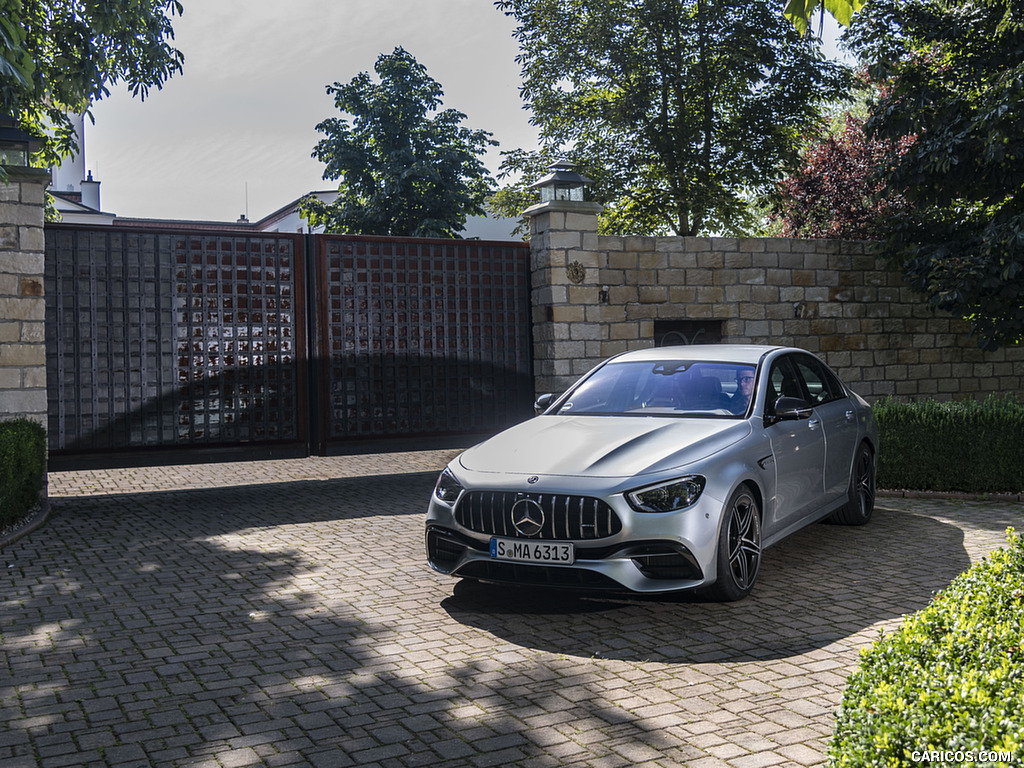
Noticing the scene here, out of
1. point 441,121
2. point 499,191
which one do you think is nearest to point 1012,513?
point 499,191

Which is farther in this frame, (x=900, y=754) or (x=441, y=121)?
(x=441, y=121)

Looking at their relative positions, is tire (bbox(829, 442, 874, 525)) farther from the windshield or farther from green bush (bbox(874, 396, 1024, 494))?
green bush (bbox(874, 396, 1024, 494))

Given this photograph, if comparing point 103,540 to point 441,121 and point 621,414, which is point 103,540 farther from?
point 441,121

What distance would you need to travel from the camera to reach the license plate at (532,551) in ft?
18.1

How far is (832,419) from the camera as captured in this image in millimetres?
7742

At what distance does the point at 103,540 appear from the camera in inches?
328

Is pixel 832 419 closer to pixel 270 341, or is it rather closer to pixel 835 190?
pixel 270 341

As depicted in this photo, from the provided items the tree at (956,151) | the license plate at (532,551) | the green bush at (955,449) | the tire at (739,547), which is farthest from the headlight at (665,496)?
the tree at (956,151)

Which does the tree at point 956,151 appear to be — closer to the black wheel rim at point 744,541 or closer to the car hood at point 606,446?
the car hood at point 606,446

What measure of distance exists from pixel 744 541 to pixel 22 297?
8.19 meters

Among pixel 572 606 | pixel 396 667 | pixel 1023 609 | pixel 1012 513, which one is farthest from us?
pixel 1012 513

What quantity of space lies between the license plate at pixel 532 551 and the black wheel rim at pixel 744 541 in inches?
42.5

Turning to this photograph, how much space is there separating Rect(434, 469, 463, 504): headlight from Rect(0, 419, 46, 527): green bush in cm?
449

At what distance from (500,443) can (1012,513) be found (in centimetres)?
563
